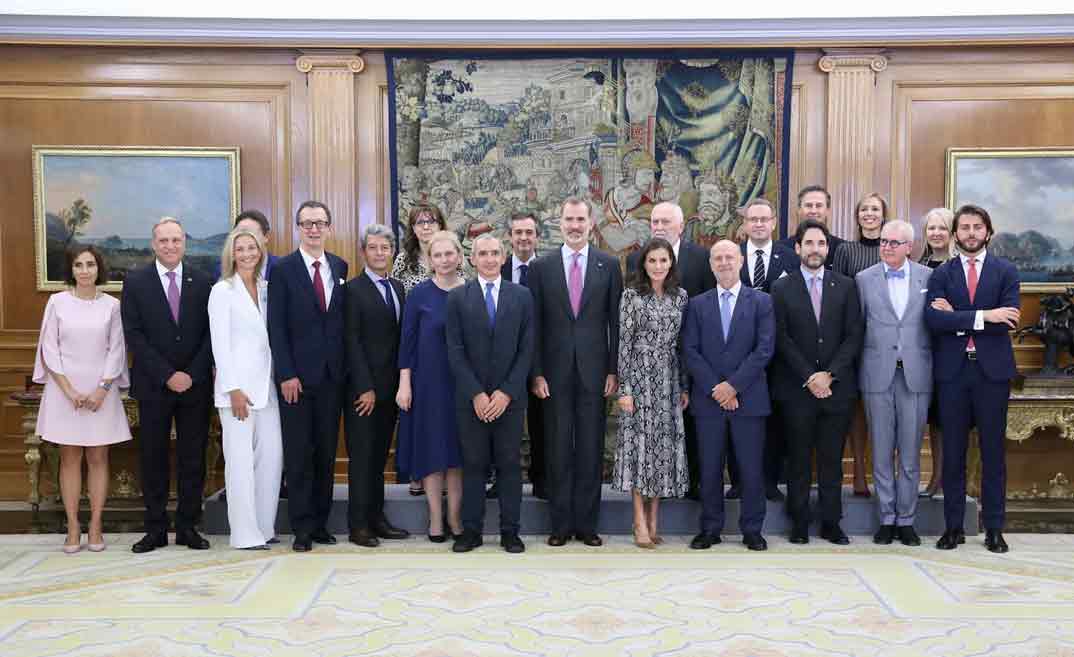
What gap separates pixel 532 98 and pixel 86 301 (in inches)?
129

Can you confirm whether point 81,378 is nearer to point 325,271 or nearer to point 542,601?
point 325,271

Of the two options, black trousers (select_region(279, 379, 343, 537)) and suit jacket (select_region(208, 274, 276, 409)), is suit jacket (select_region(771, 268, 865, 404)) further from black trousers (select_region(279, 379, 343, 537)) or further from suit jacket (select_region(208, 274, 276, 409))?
suit jacket (select_region(208, 274, 276, 409))

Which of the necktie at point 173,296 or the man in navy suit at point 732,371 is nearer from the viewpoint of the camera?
the man in navy suit at point 732,371

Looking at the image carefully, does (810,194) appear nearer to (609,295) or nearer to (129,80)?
(609,295)

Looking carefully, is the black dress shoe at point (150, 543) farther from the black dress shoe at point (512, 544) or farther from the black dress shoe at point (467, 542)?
the black dress shoe at point (512, 544)

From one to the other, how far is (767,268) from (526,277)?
4.41 feet

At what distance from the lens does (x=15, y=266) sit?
6.97 m

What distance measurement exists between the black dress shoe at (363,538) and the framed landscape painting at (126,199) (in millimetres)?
2586

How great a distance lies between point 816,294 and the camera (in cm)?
521

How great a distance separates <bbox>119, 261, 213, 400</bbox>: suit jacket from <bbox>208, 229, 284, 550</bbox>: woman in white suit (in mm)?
141

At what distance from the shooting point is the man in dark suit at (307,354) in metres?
5.09

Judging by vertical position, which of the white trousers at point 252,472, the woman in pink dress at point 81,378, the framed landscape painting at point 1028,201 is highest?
the framed landscape painting at point 1028,201

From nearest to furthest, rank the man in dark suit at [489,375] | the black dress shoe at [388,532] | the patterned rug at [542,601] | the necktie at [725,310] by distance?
the patterned rug at [542,601], the man in dark suit at [489,375], the necktie at [725,310], the black dress shoe at [388,532]

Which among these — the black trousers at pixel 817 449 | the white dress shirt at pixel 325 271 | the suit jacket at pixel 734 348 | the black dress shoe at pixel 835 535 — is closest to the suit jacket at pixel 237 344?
the white dress shirt at pixel 325 271
